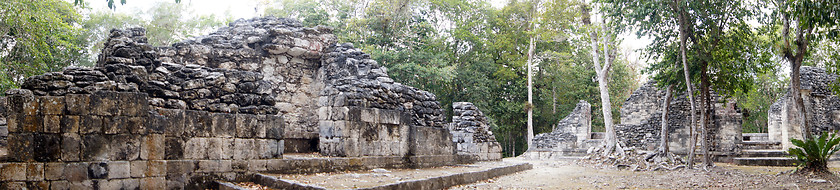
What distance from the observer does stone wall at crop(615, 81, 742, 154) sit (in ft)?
60.7

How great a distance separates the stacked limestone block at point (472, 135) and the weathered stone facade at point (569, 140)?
8197 mm

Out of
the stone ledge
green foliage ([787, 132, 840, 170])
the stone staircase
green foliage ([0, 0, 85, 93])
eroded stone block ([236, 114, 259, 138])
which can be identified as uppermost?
green foliage ([0, 0, 85, 93])

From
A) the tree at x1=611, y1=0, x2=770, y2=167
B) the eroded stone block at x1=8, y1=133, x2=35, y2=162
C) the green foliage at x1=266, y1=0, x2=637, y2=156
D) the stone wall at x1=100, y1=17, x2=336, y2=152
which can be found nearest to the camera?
the eroded stone block at x1=8, y1=133, x2=35, y2=162

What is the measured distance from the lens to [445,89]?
91.6 ft

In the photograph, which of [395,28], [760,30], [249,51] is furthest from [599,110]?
[249,51]

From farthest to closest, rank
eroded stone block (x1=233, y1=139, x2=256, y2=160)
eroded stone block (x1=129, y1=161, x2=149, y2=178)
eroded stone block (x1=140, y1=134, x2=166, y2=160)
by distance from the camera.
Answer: eroded stone block (x1=233, y1=139, x2=256, y2=160), eroded stone block (x1=140, y1=134, x2=166, y2=160), eroded stone block (x1=129, y1=161, x2=149, y2=178)

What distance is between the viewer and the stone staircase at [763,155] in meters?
15.3

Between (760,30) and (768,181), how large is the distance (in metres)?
5.58

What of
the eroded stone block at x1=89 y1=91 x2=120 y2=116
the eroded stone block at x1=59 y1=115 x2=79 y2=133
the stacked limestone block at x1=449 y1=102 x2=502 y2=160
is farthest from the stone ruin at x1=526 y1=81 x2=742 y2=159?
the eroded stone block at x1=59 y1=115 x2=79 y2=133

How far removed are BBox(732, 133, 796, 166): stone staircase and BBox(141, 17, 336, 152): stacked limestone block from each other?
34.2ft

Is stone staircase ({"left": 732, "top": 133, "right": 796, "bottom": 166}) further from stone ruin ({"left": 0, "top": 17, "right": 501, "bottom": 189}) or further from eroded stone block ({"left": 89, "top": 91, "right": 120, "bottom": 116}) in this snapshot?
eroded stone block ({"left": 89, "top": 91, "right": 120, "bottom": 116})

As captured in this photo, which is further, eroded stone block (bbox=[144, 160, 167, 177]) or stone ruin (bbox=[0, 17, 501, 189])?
eroded stone block (bbox=[144, 160, 167, 177])

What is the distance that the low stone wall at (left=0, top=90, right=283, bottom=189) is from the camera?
543 centimetres

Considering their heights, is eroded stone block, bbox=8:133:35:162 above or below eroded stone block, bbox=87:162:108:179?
above
